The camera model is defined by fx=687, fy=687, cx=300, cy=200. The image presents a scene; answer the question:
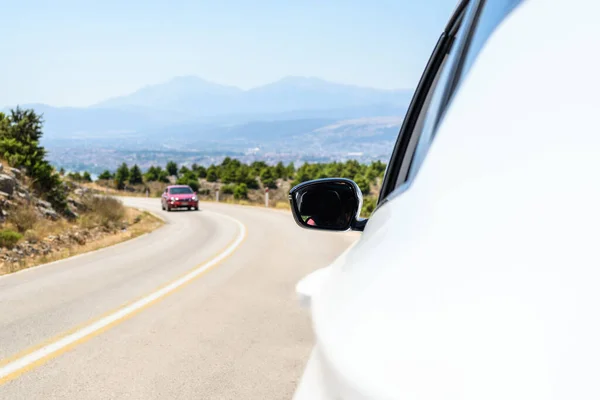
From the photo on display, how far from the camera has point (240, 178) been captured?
221ft

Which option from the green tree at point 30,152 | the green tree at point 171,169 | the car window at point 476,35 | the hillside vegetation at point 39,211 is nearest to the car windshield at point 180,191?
the hillside vegetation at point 39,211

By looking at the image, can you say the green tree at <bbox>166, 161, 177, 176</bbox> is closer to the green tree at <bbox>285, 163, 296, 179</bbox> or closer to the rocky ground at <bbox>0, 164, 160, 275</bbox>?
the green tree at <bbox>285, 163, 296, 179</bbox>

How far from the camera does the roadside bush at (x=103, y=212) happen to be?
72.9 feet

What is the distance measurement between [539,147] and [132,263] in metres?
12.8

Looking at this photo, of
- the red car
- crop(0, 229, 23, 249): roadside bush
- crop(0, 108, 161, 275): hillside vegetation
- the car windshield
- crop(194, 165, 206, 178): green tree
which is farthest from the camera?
crop(194, 165, 206, 178): green tree

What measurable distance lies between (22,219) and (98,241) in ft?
7.33

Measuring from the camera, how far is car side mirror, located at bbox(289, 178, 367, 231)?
8.54 feet

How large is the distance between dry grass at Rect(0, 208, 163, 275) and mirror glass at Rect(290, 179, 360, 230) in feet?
35.1

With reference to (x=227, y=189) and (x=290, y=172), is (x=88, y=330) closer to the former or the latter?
(x=227, y=189)

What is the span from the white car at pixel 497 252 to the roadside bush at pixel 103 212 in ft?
68.0

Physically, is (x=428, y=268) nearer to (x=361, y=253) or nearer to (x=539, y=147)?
(x=539, y=147)

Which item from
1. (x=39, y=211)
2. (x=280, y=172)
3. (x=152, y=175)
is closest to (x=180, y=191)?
(x=39, y=211)

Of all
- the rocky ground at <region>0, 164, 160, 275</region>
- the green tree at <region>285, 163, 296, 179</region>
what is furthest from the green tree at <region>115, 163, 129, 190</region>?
the rocky ground at <region>0, 164, 160, 275</region>

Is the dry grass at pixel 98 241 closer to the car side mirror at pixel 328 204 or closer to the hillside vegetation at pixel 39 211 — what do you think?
the hillside vegetation at pixel 39 211
